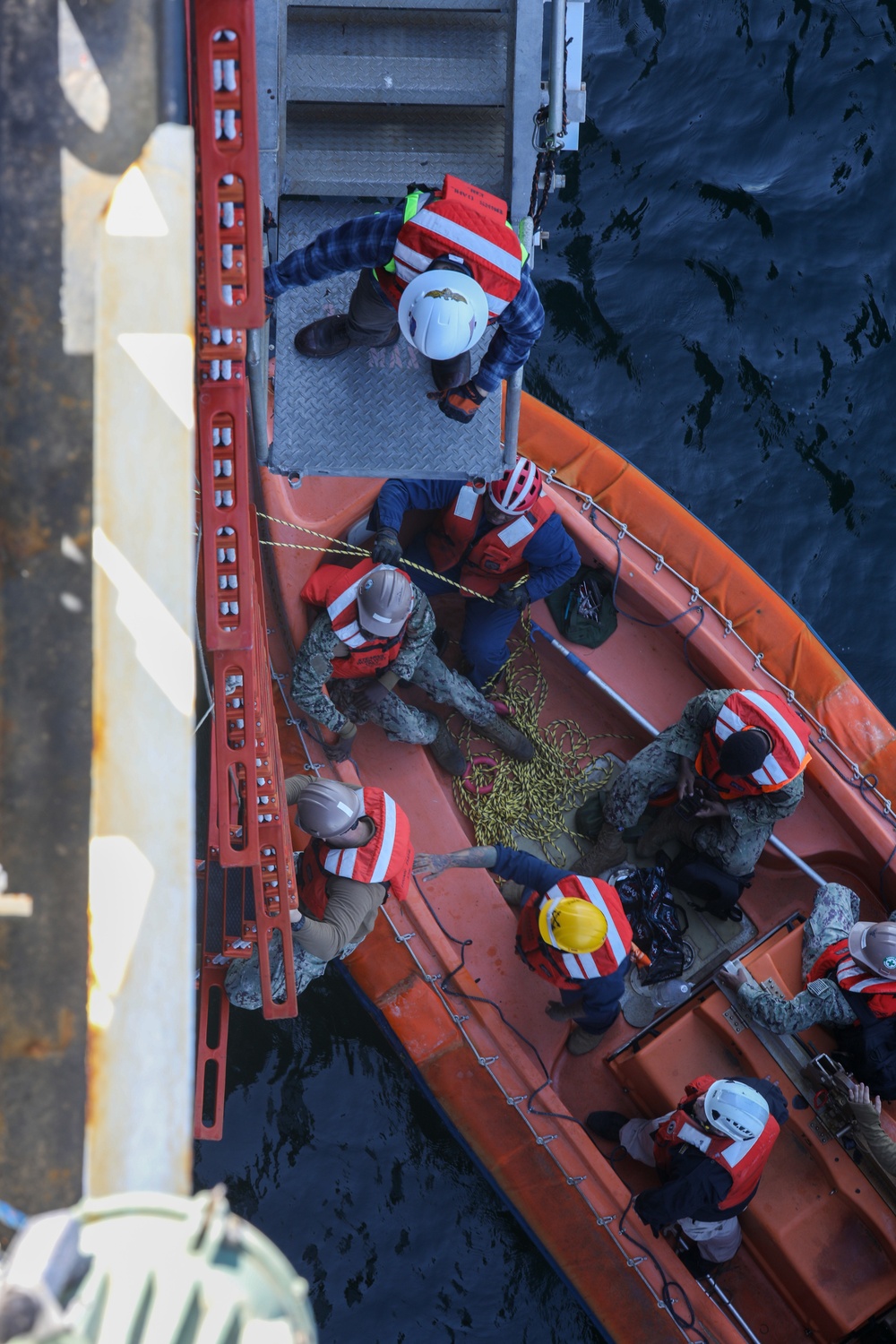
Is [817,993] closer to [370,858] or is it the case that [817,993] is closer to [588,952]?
[588,952]

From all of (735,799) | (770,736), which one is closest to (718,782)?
(735,799)

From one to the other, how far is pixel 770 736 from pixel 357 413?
2244 mm

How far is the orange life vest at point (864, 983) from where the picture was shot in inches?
172

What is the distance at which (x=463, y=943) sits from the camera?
4.81m

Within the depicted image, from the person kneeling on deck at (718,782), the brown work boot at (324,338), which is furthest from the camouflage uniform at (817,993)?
the brown work boot at (324,338)

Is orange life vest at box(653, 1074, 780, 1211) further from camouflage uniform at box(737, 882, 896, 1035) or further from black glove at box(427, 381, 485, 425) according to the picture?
black glove at box(427, 381, 485, 425)

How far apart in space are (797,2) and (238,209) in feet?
22.1

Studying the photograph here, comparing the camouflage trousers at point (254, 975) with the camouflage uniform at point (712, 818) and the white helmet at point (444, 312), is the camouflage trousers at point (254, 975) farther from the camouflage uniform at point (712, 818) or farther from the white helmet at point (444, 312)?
the white helmet at point (444, 312)

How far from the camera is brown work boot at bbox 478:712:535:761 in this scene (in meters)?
5.41

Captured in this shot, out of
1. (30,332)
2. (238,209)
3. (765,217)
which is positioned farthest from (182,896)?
(765,217)

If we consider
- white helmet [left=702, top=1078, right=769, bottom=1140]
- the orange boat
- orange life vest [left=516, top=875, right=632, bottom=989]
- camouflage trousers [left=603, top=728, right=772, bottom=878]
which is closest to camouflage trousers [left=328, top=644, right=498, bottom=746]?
the orange boat

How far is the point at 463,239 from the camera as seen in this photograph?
11.8 feet

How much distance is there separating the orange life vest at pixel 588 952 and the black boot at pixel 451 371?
2.04 meters

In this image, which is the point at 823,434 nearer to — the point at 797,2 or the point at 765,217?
the point at 765,217
